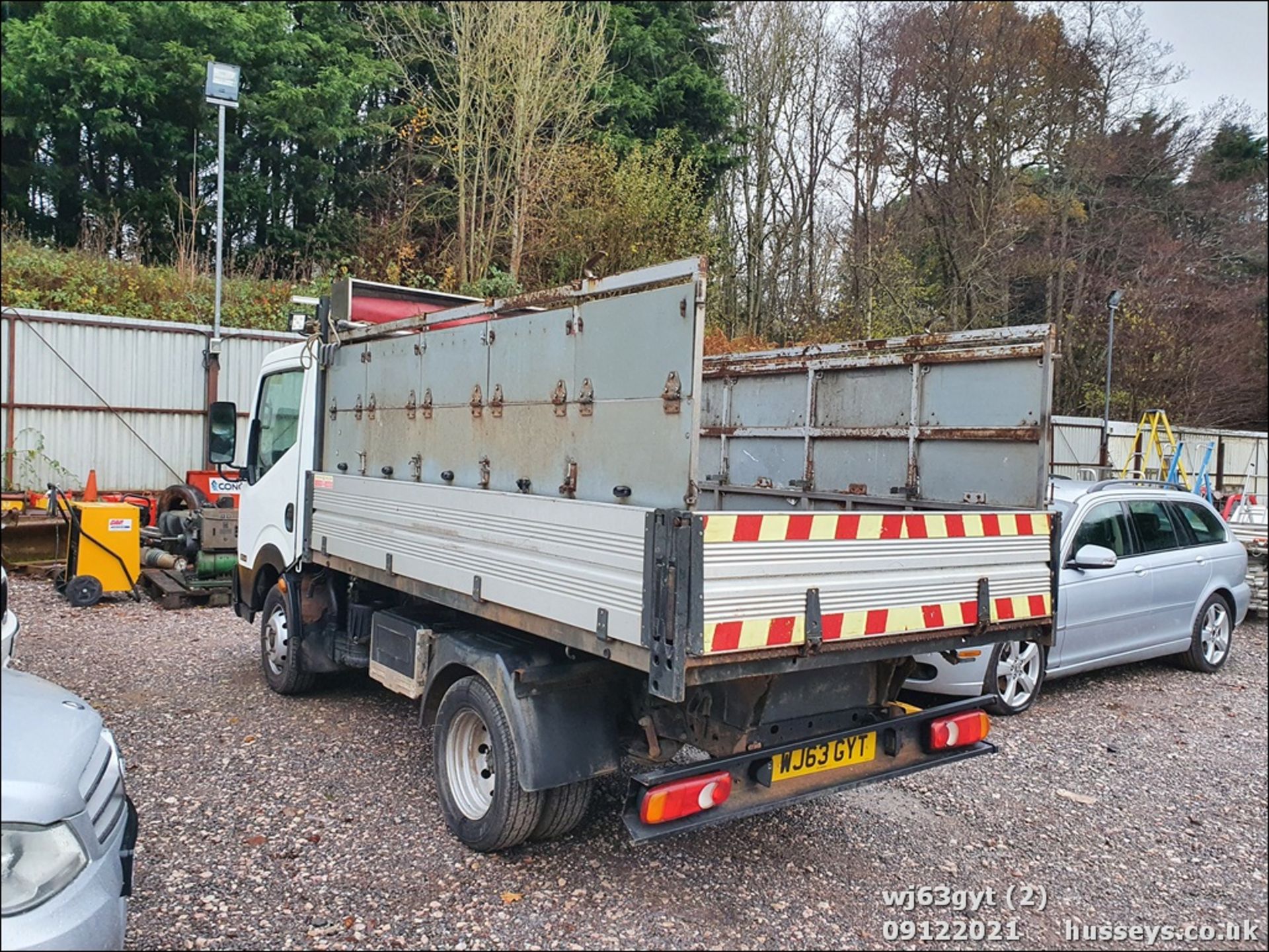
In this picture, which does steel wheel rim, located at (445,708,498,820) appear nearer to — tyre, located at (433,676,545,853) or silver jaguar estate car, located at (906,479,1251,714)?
tyre, located at (433,676,545,853)

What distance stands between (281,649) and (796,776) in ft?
12.4

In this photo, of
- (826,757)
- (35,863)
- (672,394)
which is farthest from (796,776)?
(35,863)

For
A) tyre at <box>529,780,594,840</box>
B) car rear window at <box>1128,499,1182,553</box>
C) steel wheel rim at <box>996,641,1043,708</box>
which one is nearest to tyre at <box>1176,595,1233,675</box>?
car rear window at <box>1128,499,1182,553</box>

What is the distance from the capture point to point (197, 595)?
887 centimetres

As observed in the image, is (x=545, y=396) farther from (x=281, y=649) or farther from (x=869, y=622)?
(x=281, y=649)

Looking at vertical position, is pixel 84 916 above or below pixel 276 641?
above

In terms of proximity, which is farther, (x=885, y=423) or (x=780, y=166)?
(x=780, y=166)

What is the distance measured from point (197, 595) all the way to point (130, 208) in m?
13.7

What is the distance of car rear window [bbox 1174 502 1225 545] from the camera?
7355 mm

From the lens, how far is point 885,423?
5180mm

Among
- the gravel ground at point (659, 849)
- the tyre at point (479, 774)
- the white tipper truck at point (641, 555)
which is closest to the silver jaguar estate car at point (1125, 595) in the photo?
the gravel ground at point (659, 849)

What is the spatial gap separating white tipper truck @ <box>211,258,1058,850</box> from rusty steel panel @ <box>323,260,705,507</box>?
0.5 inches

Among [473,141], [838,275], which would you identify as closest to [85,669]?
[473,141]

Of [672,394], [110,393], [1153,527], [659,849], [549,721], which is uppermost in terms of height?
[110,393]
